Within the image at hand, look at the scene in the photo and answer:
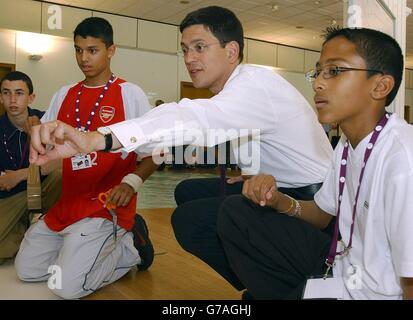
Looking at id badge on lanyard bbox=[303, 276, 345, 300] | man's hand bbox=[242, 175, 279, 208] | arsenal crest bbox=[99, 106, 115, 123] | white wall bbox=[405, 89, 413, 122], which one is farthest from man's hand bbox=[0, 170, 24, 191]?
white wall bbox=[405, 89, 413, 122]

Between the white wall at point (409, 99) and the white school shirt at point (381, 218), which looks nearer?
the white school shirt at point (381, 218)

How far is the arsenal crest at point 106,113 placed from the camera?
2084 mm

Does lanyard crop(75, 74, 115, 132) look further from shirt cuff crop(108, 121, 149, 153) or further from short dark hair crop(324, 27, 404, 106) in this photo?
short dark hair crop(324, 27, 404, 106)

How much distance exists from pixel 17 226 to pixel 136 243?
746 millimetres

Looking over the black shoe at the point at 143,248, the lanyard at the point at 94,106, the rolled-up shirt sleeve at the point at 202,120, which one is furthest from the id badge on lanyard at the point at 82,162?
the rolled-up shirt sleeve at the point at 202,120

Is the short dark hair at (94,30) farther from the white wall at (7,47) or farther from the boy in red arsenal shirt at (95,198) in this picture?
the white wall at (7,47)

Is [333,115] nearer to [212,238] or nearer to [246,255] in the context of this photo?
[246,255]

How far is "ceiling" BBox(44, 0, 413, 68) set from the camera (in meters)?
7.73

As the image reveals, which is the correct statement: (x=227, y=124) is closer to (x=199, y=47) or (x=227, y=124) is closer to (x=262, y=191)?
(x=262, y=191)

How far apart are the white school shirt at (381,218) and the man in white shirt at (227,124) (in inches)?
13.4

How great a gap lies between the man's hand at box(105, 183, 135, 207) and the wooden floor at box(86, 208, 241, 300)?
0.37 meters

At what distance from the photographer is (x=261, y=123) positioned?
53.2 inches

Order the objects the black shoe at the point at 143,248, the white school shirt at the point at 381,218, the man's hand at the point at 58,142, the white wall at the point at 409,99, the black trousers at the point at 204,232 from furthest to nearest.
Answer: the white wall at the point at 409,99
the black shoe at the point at 143,248
the black trousers at the point at 204,232
the man's hand at the point at 58,142
the white school shirt at the point at 381,218

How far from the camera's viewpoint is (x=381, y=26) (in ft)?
6.43
